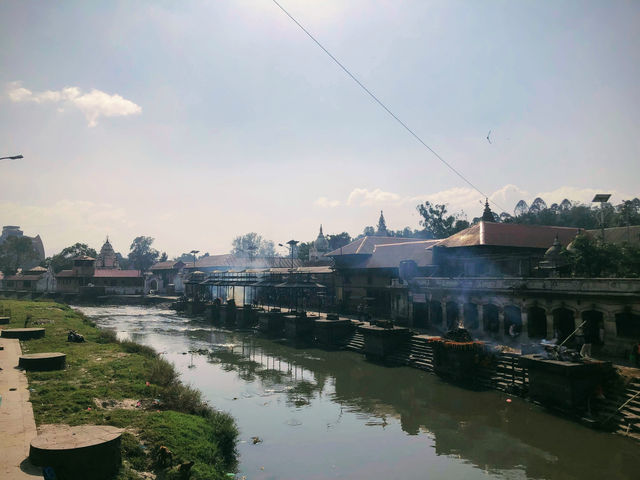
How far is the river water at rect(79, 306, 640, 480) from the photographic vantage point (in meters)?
13.9

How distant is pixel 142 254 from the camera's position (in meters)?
138

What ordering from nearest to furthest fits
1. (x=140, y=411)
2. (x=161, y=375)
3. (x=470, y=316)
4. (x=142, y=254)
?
(x=140, y=411) → (x=161, y=375) → (x=470, y=316) → (x=142, y=254)

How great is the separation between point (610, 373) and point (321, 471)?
522 inches

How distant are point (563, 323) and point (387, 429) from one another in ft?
45.1

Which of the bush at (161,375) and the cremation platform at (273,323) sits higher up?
the bush at (161,375)

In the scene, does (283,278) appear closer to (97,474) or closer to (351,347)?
(351,347)

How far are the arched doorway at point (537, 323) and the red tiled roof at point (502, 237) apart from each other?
27.5ft

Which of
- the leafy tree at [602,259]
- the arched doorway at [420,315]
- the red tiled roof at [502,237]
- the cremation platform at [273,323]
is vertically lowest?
the cremation platform at [273,323]

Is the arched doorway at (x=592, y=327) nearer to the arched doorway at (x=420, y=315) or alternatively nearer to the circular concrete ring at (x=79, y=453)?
the arched doorway at (x=420, y=315)

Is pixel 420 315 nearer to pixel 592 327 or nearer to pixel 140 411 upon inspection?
pixel 592 327

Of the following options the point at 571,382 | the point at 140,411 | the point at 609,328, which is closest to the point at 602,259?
the point at 609,328

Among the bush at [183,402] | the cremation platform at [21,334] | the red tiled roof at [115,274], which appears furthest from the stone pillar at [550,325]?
the red tiled roof at [115,274]

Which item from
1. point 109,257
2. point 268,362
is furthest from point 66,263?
point 268,362

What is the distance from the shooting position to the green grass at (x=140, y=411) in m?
11.3
